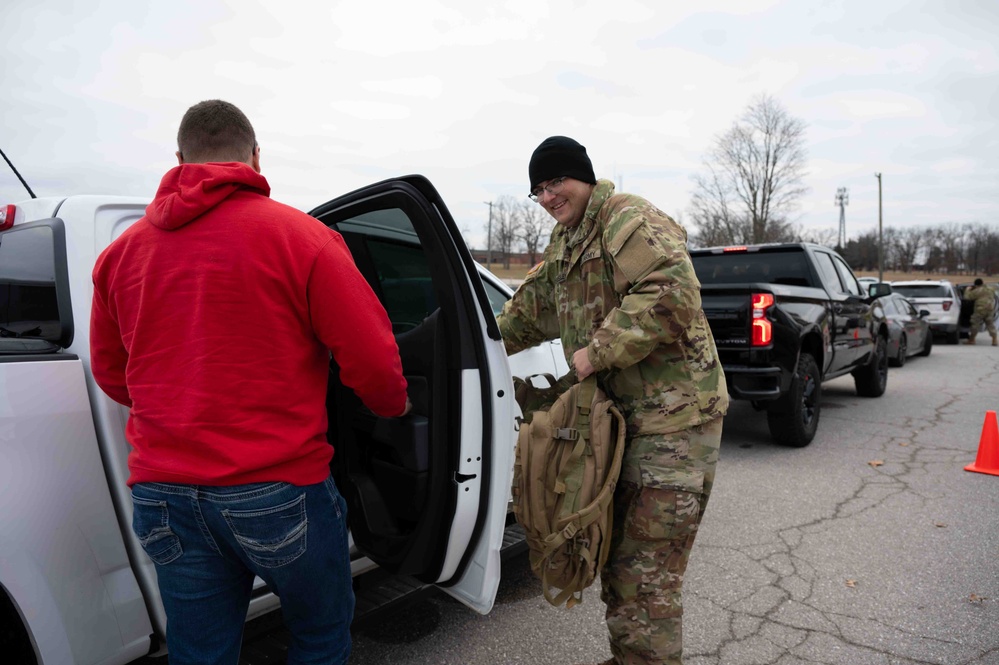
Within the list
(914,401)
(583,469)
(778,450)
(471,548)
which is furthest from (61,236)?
(914,401)

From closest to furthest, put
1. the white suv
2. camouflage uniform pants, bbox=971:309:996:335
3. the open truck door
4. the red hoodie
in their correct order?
1. the red hoodie
2. the open truck door
3. camouflage uniform pants, bbox=971:309:996:335
4. the white suv

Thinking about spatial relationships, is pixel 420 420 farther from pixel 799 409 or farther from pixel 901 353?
pixel 901 353

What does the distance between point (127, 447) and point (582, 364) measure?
1.33 metres

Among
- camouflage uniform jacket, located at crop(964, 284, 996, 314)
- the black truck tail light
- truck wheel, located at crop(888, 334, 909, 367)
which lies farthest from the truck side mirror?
camouflage uniform jacket, located at crop(964, 284, 996, 314)

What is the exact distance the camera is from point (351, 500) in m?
2.44

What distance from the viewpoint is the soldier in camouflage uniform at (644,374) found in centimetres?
196

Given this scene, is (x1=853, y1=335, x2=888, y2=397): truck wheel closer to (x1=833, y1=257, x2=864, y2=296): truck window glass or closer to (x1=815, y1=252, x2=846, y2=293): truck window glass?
(x1=833, y1=257, x2=864, y2=296): truck window glass

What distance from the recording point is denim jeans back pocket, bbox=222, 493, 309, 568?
1490 millimetres

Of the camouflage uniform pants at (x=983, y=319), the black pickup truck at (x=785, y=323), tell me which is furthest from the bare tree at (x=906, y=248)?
the black pickup truck at (x=785, y=323)

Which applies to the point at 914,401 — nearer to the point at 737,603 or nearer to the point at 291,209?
the point at 737,603

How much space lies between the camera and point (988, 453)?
5047 mm

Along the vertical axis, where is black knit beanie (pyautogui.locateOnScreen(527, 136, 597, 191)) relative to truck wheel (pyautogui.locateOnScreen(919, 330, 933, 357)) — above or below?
above

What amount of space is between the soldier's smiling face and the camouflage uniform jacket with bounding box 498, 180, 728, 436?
43mm

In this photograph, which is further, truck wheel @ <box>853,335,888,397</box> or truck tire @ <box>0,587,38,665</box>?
truck wheel @ <box>853,335,888,397</box>
